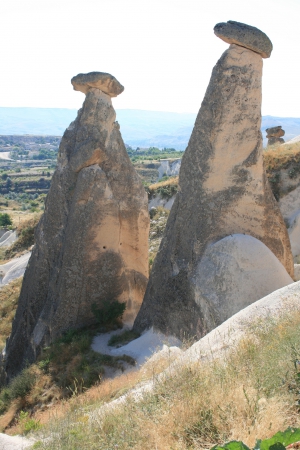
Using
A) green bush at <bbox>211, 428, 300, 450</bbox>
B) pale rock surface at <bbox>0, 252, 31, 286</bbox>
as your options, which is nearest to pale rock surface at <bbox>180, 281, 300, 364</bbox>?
green bush at <bbox>211, 428, 300, 450</bbox>

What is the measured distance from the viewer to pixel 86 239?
867 cm

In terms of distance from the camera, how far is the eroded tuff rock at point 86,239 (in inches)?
345

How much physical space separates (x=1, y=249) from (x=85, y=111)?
14173mm

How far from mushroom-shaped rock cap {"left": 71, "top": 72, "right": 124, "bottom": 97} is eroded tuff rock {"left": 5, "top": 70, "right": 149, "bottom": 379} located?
0.39 ft

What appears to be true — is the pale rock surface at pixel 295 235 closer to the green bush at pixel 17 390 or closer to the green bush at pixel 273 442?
the green bush at pixel 17 390

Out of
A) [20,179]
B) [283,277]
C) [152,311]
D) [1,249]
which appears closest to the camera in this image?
[283,277]

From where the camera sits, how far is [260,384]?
349 cm

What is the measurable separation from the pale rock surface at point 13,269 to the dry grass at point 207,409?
507 inches

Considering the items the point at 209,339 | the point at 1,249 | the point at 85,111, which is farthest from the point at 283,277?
the point at 1,249

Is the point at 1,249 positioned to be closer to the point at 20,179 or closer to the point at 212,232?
the point at 212,232

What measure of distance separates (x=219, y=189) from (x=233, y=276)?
135cm

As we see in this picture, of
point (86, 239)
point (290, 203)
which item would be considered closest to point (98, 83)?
point (86, 239)

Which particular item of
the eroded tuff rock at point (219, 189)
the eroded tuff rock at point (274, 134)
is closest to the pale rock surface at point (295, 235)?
the eroded tuff rock at point (219, 189)

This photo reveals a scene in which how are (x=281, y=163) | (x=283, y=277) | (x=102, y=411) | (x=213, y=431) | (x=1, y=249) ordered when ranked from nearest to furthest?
(x=213, y=431)
(x=102, y=411)
(x=283, y=277)
(x=281, y=163)
(x=1, y=249)
